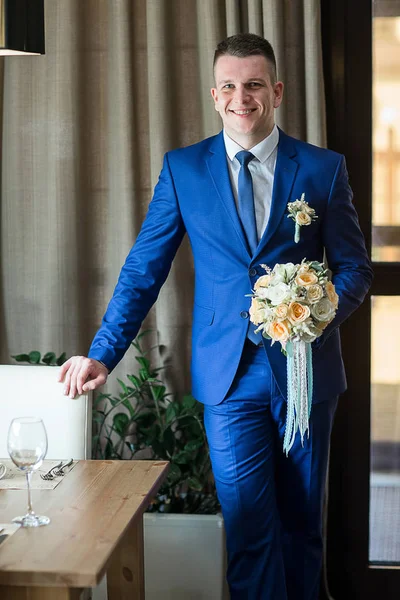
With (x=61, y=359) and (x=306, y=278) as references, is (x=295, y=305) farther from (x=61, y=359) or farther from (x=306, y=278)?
(x=61, y=359)

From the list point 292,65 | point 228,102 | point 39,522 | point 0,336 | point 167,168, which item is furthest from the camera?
point 0,336

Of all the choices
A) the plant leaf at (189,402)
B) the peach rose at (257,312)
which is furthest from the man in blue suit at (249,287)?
the plant leaf at (189,402)

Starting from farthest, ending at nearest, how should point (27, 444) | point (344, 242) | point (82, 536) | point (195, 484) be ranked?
point (195, 484), point (344, 242), point (27, 444), point (82, 536)

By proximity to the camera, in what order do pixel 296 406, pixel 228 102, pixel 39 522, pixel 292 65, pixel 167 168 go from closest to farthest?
1. pixel 39 522
2. pixel 296 406
3. pixel 228 102
4. pixel 167 168
5. pixel 292 65

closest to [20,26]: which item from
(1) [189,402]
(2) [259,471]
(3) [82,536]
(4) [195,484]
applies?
(3) [82,536]

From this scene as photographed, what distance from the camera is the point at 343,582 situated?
3.27m

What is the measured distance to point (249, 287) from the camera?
2.32 metres

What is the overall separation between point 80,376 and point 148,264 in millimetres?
465

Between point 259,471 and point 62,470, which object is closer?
→ point 62,470

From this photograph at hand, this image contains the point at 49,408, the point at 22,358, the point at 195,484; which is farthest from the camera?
the point at 22,358

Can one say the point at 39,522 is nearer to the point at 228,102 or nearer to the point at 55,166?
the point at 228,102

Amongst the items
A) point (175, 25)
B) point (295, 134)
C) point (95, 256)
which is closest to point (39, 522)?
point (95, 256)

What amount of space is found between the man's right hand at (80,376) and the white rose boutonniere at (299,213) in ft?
2.12

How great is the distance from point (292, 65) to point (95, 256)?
1002mm
